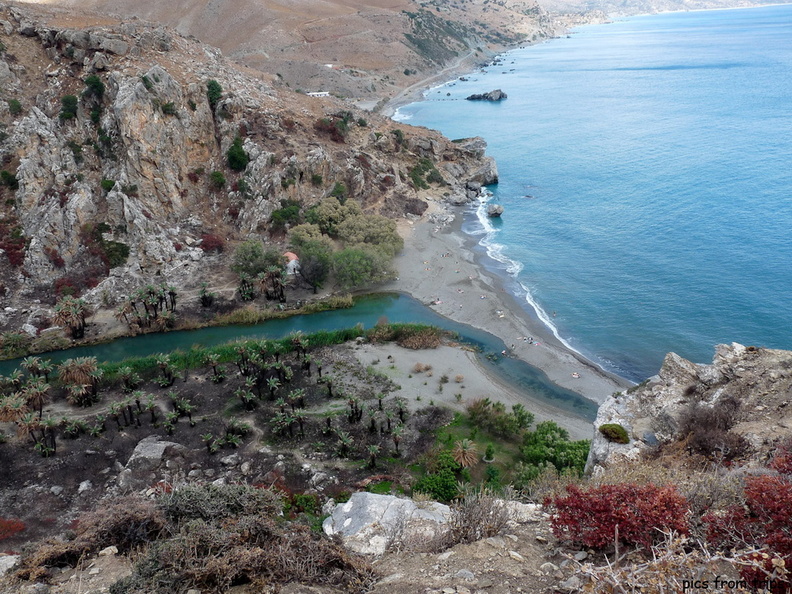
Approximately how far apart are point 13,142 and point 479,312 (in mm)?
57435

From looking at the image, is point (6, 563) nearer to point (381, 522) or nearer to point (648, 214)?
point (381, 522)

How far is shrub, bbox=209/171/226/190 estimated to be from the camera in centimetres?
6631

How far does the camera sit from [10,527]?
28.5 m

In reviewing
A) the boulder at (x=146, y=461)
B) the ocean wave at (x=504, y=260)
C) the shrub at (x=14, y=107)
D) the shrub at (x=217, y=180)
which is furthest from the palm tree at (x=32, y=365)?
the ocean wave at (x=504, y=260)

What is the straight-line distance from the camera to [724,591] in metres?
8.09

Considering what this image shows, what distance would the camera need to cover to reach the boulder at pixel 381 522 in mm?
16188

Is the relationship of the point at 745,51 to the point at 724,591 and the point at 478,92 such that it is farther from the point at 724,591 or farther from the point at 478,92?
the point at 724,591

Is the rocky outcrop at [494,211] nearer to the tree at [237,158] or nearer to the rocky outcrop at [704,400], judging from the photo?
the tree at [237,158]

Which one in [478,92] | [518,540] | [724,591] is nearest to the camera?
[724,591]

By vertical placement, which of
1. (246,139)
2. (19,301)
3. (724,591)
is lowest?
(19,301)

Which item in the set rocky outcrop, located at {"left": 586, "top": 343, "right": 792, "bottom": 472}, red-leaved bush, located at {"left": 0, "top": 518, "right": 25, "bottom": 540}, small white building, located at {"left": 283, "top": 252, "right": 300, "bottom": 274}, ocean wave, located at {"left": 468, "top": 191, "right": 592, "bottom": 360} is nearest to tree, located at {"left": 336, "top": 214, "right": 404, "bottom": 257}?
small white building, located at {"left": 283, "top": 252, "right": 300, "bottom": 274}

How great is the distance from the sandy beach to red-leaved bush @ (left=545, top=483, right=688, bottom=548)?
84.7 ft

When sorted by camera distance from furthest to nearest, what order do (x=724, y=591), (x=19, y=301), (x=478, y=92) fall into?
(x=478, y=92) < (x=19, y=301) < (x=724, y=591)

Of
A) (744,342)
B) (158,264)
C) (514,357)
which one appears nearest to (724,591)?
(514,357)
